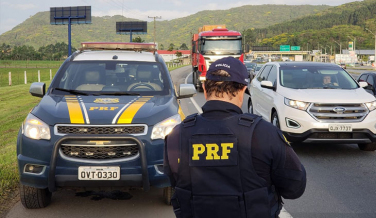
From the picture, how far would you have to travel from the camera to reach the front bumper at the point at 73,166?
4.76 meters

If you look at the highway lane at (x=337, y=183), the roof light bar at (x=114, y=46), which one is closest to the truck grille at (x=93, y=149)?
the highway lane at (x=337, y=183)

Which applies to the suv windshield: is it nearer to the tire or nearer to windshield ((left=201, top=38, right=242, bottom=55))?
the tire

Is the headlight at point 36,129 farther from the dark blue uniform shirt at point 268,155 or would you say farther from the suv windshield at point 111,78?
the dark blue uniform shirt at point 268,155

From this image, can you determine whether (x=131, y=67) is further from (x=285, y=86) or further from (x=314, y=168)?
(x=285, y=86)

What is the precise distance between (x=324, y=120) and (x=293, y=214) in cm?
350

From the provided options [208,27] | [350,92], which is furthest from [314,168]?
[208,27]

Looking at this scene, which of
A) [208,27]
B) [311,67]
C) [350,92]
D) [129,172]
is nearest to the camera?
[129,172]

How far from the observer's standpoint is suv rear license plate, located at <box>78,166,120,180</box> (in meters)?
4.76

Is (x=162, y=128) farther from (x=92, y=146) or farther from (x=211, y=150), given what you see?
(x=211, y=150)

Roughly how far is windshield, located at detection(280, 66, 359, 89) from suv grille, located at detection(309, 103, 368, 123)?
44.0 inches

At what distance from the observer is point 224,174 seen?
2.21 m

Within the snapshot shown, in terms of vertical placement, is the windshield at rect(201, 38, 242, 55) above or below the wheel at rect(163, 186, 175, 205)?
above

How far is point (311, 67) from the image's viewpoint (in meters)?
10.1

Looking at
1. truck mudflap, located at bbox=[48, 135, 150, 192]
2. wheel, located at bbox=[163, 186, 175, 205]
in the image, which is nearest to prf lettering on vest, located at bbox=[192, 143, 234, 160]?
truck mudflap, located at bbox=[48, 135, 150, 192]
